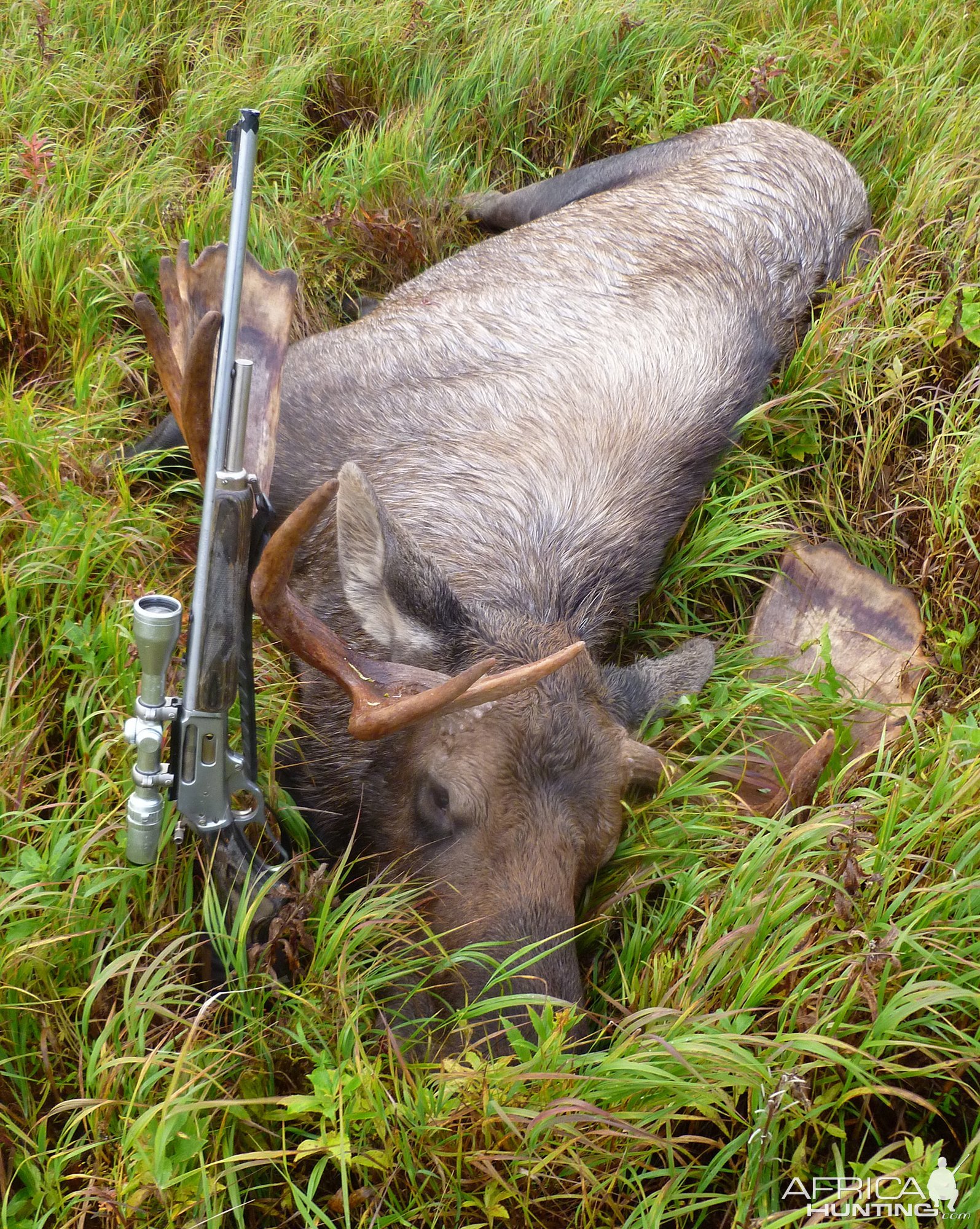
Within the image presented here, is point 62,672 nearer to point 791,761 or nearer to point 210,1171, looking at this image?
point 210,1171

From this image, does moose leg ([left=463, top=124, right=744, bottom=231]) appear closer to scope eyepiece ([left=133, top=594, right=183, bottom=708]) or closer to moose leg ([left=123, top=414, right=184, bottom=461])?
moose leg ([left=123, top=414, right=184, bottom=461])

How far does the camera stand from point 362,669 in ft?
9.11

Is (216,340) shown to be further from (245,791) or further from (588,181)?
(588,181)

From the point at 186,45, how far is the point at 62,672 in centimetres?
362

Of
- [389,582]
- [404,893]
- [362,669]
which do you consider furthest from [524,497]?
[404,893]

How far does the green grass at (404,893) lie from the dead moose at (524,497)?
0.62 feet

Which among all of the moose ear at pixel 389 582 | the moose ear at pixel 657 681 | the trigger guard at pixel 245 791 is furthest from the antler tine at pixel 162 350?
the moose ear at pixel 657 681

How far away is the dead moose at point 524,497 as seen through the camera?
9.05 ft

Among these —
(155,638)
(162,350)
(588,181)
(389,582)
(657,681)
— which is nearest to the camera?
(155,638)

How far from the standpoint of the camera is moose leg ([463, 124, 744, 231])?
18.4 feet

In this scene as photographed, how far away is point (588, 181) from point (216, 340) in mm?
3440

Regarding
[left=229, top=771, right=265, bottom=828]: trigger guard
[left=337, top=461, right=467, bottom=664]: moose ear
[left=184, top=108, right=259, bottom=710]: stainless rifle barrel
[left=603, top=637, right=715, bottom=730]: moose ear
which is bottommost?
[left=603, top=637, right=715, bottom=730]: moose ear

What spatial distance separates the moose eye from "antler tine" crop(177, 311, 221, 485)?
95cm

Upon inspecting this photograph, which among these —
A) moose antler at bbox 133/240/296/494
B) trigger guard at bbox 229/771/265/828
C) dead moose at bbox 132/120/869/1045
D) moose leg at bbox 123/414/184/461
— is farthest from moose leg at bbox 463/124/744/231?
trigger guard at bbox 229/771/265/828
